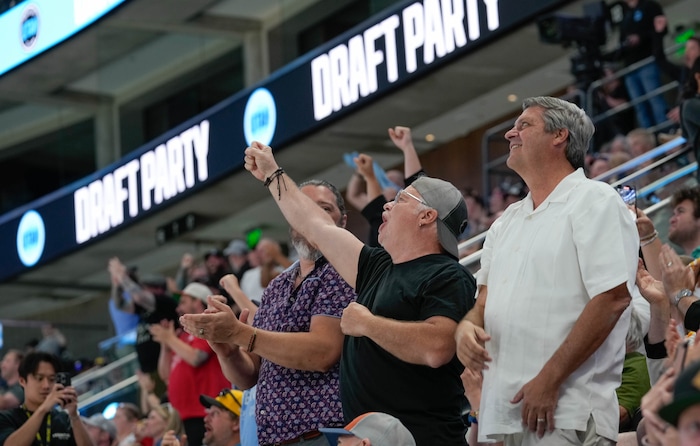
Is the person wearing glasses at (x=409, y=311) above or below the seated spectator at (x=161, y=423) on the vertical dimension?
above

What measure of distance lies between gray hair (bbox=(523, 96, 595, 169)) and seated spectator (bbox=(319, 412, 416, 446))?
94cm

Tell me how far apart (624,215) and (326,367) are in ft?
3.90

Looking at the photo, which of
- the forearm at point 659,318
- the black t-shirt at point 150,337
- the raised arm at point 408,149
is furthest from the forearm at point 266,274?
the forearm at point 659,318

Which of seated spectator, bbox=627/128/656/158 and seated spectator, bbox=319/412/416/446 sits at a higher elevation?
seated spectator, bbox=627/128/656/158

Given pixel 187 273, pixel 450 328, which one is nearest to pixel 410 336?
pixel 450 328

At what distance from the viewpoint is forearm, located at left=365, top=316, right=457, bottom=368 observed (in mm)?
3619

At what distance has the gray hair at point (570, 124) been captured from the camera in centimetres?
370

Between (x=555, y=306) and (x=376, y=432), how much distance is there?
61 centimetres

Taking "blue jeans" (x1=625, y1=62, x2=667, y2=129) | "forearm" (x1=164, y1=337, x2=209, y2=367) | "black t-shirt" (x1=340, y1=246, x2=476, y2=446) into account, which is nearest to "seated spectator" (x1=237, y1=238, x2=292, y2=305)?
"forearm" (x1=164, y1=337, x2=209, y2=367)

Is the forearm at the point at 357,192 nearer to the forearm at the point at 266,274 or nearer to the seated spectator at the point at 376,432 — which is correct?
the forearm at the point at 266,274

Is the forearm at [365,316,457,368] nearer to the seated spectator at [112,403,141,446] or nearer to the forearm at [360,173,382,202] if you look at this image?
the forearm at [360,173,382,202]

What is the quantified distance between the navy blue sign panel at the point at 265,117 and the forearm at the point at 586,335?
22.9ft

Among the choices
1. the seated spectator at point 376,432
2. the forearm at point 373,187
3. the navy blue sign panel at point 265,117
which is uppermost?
the navy blue sign panel at point 265,117

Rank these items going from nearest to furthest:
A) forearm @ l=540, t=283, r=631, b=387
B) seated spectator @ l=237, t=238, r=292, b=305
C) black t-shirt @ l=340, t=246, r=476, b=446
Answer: forearm @ l=540, t=283, r=631, b=387, black t-shirt @ l=340, t=246, r=476, b=446, seated spectator @ l=237, t=238, r=292, b=305
